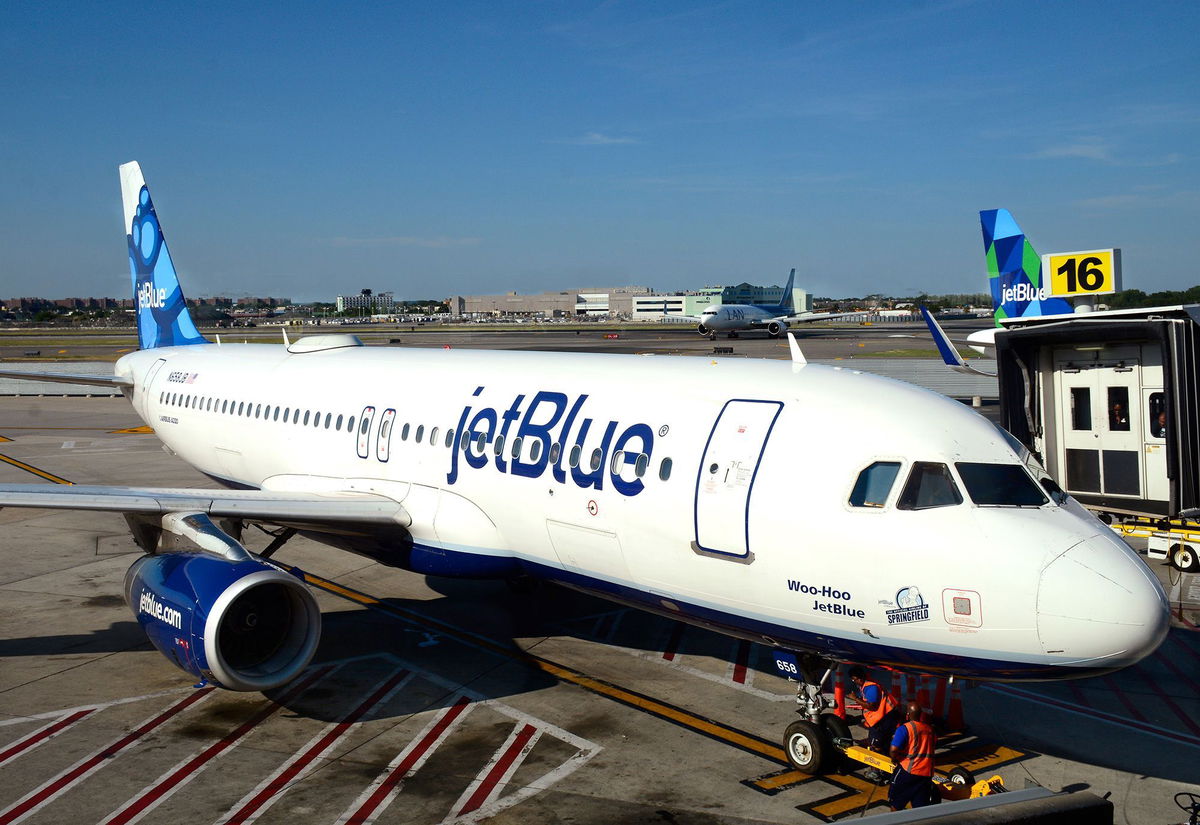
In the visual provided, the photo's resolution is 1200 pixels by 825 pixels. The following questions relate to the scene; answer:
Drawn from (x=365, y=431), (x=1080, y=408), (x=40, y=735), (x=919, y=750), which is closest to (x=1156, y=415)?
(x=1080, y=408)

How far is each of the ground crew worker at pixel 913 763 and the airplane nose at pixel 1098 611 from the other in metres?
1.78

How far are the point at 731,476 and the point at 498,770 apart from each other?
4.09 metres

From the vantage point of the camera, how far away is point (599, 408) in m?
12.9

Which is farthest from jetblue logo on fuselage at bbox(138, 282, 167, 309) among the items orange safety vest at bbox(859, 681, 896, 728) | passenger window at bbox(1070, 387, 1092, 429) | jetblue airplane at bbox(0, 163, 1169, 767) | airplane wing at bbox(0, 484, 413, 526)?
passenger window at bbox(1070, 387, 1092, 429)

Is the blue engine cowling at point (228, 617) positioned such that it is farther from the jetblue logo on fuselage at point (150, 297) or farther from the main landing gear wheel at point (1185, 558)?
the main landing gear wheel at point (1185, 558)

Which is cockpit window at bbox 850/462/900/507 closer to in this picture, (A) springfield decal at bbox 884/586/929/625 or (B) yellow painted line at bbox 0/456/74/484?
(A) springfield decal at bbox 884/586/929/625

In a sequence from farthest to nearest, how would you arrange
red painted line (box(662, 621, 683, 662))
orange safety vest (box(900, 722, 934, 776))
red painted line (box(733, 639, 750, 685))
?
1. red painted line (box(662, 621, 683, 662))
2. red painted line (box(733, 639, 750, 685))
3. orange safety vest (box(900, 722, 934, 776))

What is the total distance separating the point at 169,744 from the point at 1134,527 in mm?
17754

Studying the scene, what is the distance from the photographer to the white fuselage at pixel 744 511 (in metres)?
8.83

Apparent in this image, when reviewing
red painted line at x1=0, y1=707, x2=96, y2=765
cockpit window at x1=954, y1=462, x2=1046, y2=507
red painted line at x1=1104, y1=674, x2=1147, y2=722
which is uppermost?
cockpit window at x1=954, y1=462, x2=1046, y2=507

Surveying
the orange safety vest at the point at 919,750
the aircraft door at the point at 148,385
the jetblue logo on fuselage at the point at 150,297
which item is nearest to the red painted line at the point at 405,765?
the orange safety vest at the point at 919,750

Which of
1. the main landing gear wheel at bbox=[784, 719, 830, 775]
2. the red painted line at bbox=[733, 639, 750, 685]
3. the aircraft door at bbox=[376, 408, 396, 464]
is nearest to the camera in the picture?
the main landing gear wheel at bbox=[784, 719, 830, 775]

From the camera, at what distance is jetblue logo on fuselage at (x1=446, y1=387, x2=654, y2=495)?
12.0m

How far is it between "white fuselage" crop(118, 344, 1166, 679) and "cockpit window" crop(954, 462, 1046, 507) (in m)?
0.11
